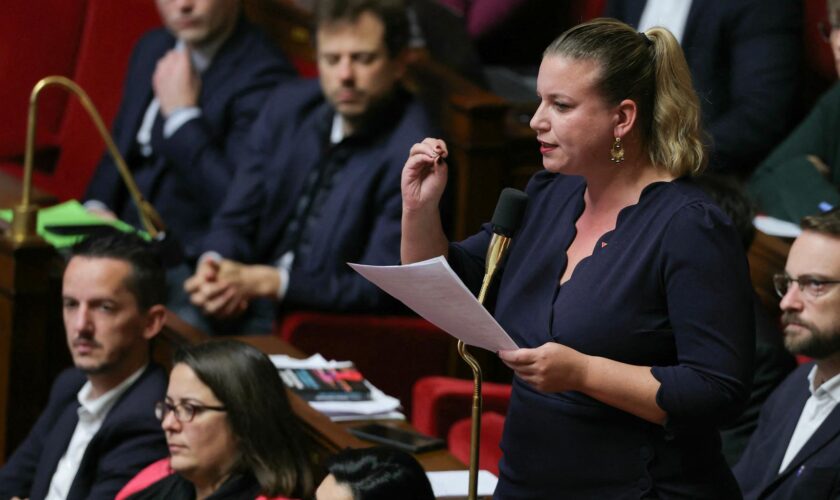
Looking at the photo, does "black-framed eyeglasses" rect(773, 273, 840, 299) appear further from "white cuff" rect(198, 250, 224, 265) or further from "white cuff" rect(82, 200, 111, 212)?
"white cuff" rect(82, 200, 111, 212)

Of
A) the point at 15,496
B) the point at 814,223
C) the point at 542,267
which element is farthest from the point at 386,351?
the point at 542,267

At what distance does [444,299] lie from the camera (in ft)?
4.34

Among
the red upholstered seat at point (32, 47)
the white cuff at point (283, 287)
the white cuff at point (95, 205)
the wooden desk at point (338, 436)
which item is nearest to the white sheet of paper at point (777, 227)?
the wooden desk at point (338, 436)

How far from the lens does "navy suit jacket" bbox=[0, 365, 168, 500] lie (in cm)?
A: 229

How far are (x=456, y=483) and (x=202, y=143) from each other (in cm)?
169

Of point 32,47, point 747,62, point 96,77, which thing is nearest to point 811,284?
point 747,62

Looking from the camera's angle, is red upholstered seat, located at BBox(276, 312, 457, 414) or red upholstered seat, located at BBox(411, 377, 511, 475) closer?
red upholstered seat, located at BBox(411, 377, 511, 475)

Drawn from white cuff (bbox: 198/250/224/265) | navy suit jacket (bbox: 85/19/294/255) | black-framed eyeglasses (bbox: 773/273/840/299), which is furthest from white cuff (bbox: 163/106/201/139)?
black-framed eyeglasses (bbox: 773/273/840/299)

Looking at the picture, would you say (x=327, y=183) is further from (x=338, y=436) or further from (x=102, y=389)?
(x=338, y=436)

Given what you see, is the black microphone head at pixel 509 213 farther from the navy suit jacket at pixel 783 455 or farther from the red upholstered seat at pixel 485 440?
the red upholstered seat at pixel 485 440

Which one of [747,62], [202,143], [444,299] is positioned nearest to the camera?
[444,299]

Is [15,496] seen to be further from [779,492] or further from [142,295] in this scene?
[779,492]

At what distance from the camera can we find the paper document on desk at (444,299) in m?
1.30

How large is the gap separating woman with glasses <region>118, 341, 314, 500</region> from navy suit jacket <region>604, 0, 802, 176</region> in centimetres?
122
